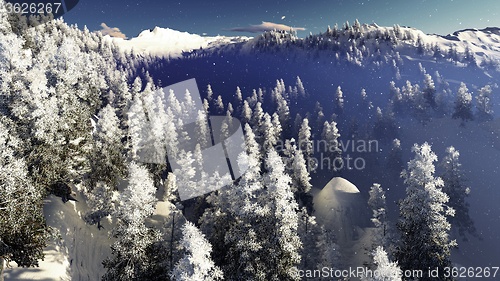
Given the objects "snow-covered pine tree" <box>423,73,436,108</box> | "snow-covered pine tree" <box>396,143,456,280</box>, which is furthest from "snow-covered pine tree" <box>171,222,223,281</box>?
"snow-covered pine tree" <box>423,73,436,108</box>

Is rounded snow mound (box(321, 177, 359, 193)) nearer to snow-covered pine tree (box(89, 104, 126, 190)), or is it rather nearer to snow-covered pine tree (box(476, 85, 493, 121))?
snow-covered pine tree (box(89, 104, 126, 190))

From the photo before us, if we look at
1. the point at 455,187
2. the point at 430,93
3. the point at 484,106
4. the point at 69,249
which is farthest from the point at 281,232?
the point at 484,106

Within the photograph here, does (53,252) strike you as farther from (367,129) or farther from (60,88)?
(367,129)

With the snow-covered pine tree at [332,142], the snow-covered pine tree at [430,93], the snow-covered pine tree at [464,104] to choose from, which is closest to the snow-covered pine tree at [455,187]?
the snow-covered pine tree at [332,142]

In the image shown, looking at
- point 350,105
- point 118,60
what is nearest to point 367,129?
point 350,105

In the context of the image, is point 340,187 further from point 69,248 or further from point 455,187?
→ point 69,248

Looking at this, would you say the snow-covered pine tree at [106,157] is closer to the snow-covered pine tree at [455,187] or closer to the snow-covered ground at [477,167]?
the snow-covered pine tree at [455,187]
